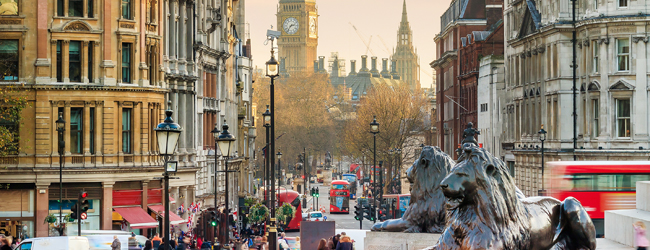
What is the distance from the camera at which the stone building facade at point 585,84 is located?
52.1m

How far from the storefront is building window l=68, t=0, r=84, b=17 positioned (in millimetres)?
6618

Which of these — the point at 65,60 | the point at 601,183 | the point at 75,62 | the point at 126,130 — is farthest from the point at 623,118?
the point at 65,60

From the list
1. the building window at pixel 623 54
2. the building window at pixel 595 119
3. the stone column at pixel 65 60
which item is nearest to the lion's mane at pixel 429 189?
the stone column at pixel 65 60

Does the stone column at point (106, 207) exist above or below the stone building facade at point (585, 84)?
below

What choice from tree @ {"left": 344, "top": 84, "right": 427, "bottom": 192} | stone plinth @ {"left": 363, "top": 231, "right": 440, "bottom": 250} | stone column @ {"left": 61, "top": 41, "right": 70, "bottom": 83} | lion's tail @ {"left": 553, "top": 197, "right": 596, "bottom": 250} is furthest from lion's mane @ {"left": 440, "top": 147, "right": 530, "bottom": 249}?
tree @ {"left": 344, "top": 84, "right": 427, "bottom": 192}

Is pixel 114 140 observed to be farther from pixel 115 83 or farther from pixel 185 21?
pixel 185 21

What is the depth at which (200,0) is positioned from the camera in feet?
185

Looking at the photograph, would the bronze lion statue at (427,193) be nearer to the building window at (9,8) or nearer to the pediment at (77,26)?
the pediment at (77,26)

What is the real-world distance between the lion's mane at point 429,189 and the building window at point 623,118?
37880 mm

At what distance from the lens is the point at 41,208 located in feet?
132

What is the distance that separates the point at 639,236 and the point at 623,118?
120ft

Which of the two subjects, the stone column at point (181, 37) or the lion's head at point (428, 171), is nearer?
the lion's head at point (428, 171)

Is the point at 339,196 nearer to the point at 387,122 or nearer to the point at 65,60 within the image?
the point at 387,122

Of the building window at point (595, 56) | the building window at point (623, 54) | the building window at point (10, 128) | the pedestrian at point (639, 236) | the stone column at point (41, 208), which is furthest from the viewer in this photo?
the building window at point (595, 56)
